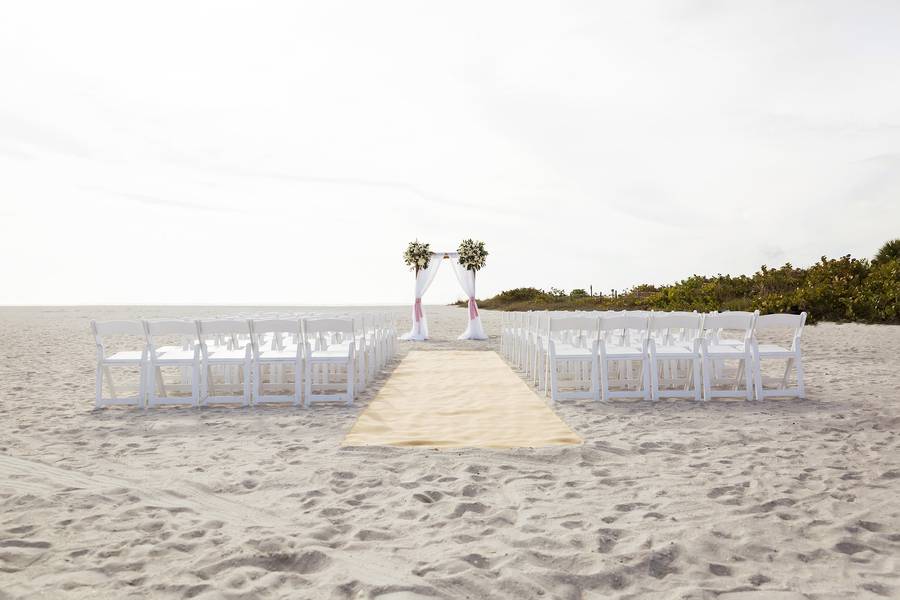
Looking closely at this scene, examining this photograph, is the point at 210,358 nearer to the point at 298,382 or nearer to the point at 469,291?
the point at 298,382

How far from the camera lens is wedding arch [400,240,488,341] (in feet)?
56.5

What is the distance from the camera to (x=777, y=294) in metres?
20.8

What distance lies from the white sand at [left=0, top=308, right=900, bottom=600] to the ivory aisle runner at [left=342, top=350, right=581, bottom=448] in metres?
0.26

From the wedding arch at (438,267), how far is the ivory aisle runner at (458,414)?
7302 millimetres

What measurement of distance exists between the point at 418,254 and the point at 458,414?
Answer: 11.2 m

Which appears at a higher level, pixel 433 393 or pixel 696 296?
pixel 696 296

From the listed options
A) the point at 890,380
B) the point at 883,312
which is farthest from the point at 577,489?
the point at 883,312

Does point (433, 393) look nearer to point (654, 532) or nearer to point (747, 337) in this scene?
point (747, 337)

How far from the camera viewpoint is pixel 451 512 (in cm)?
346

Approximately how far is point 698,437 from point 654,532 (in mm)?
2360

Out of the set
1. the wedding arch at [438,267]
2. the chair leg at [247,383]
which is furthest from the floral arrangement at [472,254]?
the chair leg at [247,383]

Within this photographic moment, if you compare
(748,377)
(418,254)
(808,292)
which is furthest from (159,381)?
(808,292)

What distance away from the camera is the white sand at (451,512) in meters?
2.68

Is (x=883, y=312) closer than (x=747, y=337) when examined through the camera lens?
No
